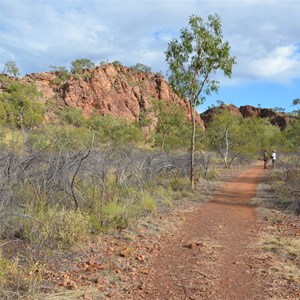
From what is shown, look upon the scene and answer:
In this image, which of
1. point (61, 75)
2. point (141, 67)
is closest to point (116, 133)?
point (61, 75)

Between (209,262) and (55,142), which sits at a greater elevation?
(55,142)

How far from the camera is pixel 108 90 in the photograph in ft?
267

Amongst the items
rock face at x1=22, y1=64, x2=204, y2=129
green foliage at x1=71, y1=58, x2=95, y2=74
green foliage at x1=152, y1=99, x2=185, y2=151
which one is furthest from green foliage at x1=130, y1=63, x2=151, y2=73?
green foliage at x1=152, y1=99, x2=185, y2=151

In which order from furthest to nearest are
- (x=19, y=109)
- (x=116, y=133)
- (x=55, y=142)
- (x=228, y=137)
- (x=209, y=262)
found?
1. (x=228, y=137)
2. (x=19, y=109)
3. (x=116, y=133)
4. (x=55, y=142)
5. (x=209, y=262)

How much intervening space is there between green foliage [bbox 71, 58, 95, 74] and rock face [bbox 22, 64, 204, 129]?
1.51 m

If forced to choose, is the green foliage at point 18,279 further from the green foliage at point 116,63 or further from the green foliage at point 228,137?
the green foliage at point 116,63

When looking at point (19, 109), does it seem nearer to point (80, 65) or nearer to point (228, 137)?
point (228, 137)

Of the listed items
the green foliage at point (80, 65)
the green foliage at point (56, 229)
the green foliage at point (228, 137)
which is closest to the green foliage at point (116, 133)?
the green foliage at point (228, 137)

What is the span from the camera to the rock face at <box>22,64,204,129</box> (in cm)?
7081

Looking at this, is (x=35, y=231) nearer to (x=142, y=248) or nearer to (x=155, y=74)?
(x=142, y=248)

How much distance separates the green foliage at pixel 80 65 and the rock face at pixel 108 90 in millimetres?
1513

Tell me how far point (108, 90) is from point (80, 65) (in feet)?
28.8

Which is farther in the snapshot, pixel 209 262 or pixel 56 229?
pixel 56 229

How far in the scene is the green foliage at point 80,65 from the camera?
8012 centimetres
